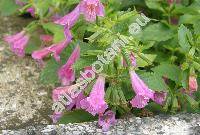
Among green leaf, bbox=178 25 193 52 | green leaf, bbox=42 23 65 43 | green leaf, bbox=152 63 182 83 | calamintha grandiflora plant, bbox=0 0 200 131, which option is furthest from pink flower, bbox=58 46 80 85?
green leaf, bbox=178 25 193 52

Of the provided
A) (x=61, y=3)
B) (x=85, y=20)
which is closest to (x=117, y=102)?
(x=85, y=20)

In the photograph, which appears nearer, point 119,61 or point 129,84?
point 119,61

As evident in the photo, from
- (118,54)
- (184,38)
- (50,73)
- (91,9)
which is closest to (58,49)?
(50,73)

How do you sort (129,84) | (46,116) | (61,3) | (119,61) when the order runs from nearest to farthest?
(119,61) → (129,84) → (46,116) → (61,3)

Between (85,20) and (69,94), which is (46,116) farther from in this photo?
(85,20)

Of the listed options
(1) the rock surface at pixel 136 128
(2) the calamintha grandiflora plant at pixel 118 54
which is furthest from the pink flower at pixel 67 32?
(1) the rock surface at pixel 136 128

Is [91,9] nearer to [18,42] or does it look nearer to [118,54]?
[118,54]

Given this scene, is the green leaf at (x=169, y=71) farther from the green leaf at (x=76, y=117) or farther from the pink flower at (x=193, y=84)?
the green leaf at (x=76, y=117)

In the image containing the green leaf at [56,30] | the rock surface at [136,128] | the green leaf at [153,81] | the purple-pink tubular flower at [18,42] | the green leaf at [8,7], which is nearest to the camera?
the rock surface at [136,128]
